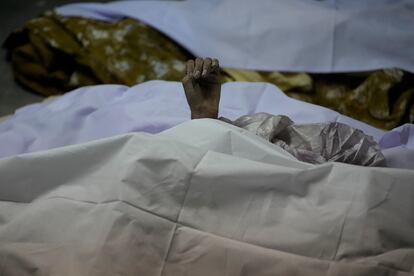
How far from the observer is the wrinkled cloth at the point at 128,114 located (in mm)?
1075

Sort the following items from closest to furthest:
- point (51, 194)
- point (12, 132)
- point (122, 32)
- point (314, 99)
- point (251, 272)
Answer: point (251, 272)
point (51, 194)
point (12, 132)
point (314, 99)
point (122, 32)

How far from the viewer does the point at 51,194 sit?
792 millimetres

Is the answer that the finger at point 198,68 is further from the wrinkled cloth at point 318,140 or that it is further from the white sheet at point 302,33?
the white sheet at point 302,33

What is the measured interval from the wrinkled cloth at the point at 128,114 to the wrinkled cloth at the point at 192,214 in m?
0.28

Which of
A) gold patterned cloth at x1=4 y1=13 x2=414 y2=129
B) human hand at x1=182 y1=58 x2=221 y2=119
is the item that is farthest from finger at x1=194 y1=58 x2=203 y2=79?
gold patterned cloth at x1=4 y1=13 x2=414 y2=129

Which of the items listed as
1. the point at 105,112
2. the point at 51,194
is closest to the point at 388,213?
the point at 51,194

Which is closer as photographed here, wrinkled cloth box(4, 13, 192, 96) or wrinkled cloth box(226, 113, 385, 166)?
wrinkled cloth box(226, 113, 385, 166)

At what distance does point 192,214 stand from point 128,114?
1.42 feet

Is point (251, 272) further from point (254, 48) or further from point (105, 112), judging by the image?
point (254, 48)

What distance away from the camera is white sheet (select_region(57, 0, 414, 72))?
141 cm

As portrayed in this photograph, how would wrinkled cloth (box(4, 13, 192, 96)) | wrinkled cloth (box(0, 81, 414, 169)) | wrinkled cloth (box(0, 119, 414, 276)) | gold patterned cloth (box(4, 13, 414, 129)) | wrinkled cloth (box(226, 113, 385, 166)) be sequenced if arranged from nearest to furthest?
wrinkled cloth (box(0, 119, 414, 276)) → wrinkled cloth (box(226, 113, 385, 166)) → wrinkled cloth (box(0, 81, 414, 169)) → gold patterned cloth (box(4, 13, 414, 129)) → wrinkled cloth (box(4, 13, 192, 96))

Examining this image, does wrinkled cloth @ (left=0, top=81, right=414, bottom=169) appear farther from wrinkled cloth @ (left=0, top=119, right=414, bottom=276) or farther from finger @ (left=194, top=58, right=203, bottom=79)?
wrinkled cloth @ (left=0, top=119, right=414, bottom=276)

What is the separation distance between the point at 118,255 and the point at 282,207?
0.80ft

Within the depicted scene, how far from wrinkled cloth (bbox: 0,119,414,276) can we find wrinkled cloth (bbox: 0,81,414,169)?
0.28 m
